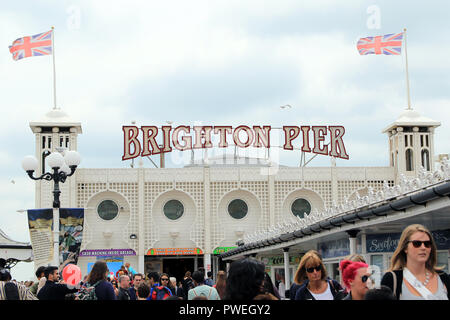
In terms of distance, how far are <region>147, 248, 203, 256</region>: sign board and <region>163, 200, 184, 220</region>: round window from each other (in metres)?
2.23

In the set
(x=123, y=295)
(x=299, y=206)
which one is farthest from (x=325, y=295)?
(x=299, y=206)

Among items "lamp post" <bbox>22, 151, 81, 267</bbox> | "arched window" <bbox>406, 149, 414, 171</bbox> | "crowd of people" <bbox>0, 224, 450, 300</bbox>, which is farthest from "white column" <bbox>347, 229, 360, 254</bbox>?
"arched window" <bbox>406, 149, 414, 171</bbox>

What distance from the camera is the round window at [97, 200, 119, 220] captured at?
47062 mm

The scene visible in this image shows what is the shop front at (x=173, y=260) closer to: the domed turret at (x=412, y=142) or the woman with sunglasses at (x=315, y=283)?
the domed turret at (x=412, y=142)

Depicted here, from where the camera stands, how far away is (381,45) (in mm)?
42938

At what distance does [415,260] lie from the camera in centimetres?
609

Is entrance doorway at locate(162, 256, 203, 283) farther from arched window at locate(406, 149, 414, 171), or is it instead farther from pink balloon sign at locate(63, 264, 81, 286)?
pink balloon sign at locate(63, 264, 81, 286)

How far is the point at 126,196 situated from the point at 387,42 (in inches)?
723

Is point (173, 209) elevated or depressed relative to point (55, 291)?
elevated

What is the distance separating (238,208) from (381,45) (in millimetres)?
13742

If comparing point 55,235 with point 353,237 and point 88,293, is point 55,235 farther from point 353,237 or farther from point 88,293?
point 353,237
